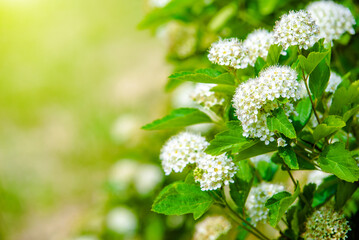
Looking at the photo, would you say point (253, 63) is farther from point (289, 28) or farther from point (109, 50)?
point (109, 50)

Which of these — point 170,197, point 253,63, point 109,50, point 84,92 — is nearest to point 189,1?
point 253,63

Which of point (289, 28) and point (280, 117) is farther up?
point (289, 28)

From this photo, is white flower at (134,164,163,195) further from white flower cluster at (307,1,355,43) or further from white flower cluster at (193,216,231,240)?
white flower cluster at (307,1,355,43)

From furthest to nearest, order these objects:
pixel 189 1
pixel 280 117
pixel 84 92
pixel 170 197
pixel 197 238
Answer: pixel 84 92 → pixel 189 1 → pixel 197 238 → pixel 170 197 → pixel 280 117

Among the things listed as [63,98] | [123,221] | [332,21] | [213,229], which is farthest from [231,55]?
[63,98]

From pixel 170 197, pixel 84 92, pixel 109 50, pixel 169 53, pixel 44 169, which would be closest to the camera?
pixel 170 197

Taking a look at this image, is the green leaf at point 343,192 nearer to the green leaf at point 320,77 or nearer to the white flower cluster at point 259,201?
the white flower cluster at point 259,201
